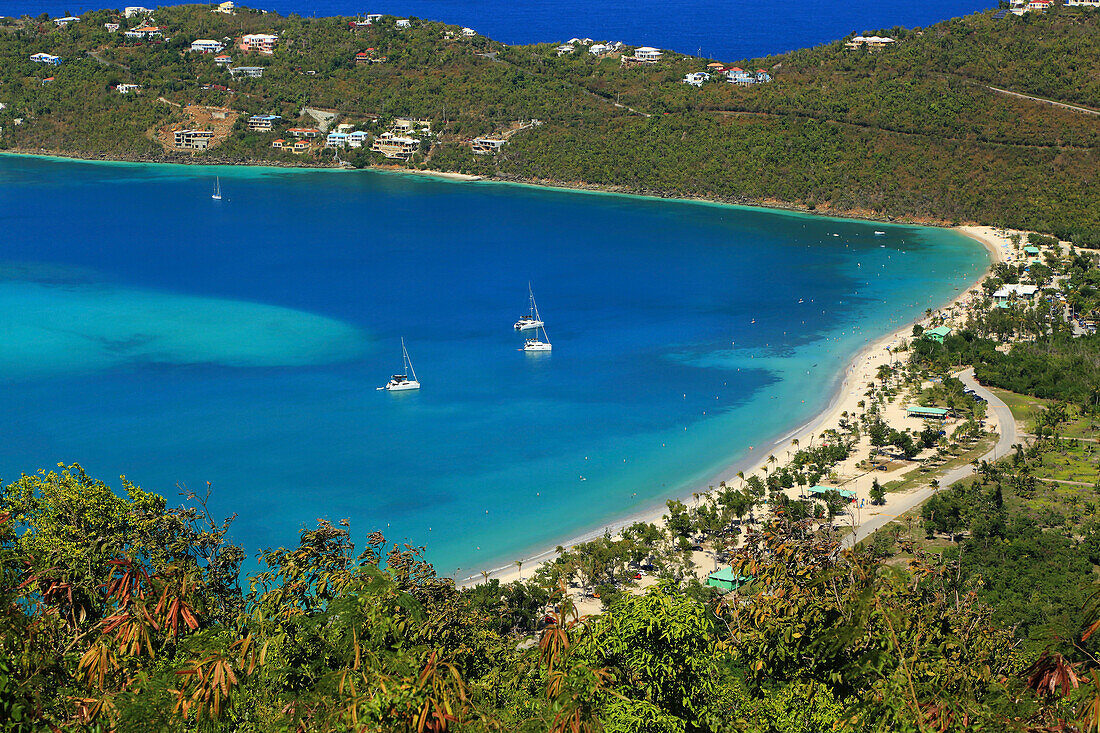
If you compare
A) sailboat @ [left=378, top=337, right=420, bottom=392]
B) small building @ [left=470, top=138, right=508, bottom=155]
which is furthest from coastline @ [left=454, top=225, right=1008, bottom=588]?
small building @ [left=470, top=138, right=508, bottom=155]

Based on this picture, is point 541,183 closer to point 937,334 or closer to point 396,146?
point 396,146

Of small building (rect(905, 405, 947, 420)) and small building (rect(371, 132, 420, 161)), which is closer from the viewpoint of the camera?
small building (rect(905, 405, 947, 420))

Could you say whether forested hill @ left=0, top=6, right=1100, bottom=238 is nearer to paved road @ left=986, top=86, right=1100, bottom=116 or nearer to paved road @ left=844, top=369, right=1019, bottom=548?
paved road @ left=986, top=86, right=1100, bottom=116

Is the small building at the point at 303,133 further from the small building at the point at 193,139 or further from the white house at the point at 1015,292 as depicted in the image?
the white house at the point at 1015,292

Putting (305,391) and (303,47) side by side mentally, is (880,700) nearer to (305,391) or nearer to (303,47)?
(305,391)

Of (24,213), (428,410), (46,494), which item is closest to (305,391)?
(428,410)

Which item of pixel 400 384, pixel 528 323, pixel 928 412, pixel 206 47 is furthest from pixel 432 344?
pixel 206 47
